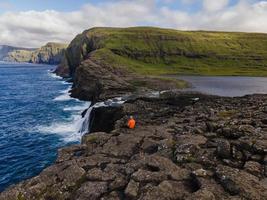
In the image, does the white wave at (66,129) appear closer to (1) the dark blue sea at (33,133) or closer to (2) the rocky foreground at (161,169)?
(1) the dark blue sea at (33,133)

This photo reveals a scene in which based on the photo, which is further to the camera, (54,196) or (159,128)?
(159,128)

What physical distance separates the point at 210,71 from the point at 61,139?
143537 millimetres

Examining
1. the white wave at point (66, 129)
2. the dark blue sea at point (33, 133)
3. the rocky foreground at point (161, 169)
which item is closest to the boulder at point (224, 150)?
the rocky foreground at point (161, 169)

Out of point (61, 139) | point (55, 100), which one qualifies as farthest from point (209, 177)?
point (55, 100)

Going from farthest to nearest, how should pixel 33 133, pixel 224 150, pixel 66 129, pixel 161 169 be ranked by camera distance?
pixel 66 129
pixel 33 133
pixel 224 150
pixel 161 169

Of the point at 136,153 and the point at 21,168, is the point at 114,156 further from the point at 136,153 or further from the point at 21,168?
the point at 21,168

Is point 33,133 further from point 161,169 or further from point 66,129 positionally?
point 161,169

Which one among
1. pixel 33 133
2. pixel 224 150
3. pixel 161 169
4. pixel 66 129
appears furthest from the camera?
pixel 66 129

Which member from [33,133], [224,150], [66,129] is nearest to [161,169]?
[224,150]

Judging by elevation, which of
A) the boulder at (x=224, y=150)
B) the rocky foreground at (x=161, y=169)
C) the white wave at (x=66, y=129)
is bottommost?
the white wave at (x=66, y=129)

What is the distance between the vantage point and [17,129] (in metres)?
58.8

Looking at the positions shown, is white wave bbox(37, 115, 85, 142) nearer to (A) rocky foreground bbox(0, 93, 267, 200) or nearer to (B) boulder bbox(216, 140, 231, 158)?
(A) rocky foreground bbox(0, 93, 267, 200)

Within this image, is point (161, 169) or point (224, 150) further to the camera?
point (224, 150)

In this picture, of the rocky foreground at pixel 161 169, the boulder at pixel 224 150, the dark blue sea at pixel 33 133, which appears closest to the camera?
the rocky foreground at pixel 161 169
